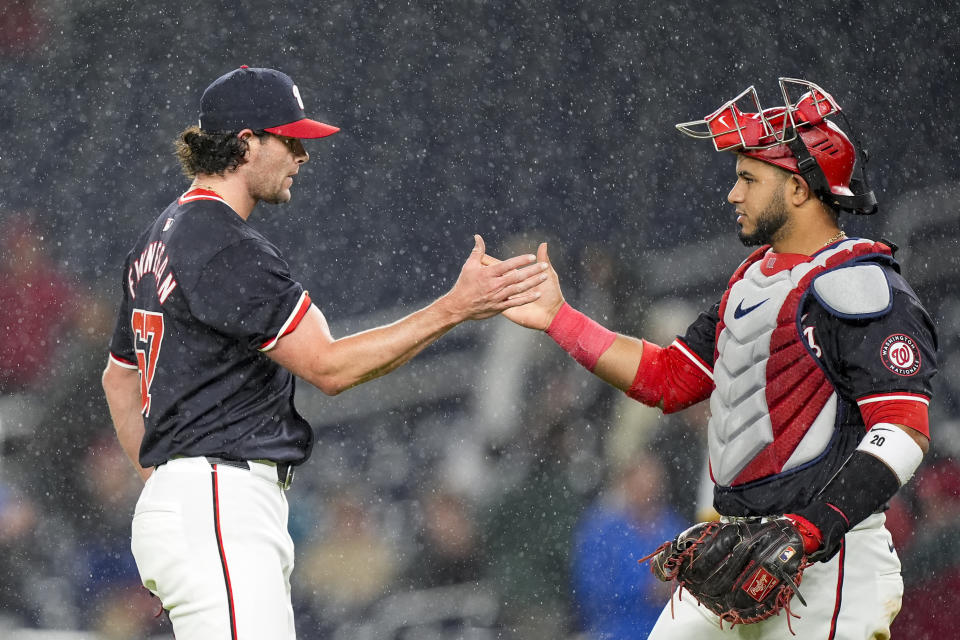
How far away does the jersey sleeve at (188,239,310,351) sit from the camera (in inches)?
93.0

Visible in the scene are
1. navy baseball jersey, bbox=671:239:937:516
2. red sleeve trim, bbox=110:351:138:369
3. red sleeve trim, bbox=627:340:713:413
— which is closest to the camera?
navy baseball jersey, bbox=671:239:937:516

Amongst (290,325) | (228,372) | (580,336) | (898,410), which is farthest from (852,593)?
(228,372)

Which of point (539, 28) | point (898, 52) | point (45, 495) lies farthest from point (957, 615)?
point (45, 495)

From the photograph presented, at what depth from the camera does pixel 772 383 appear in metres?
2.50

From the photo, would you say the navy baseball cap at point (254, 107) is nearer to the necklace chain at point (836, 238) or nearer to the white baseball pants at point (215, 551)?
the white baseball pants at point (215, 551)

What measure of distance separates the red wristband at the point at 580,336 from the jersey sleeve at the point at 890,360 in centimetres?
69

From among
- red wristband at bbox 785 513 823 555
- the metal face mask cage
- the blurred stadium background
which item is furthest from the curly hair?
the blurred stadium background

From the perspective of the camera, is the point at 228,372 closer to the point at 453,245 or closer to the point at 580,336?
the point at 580,336

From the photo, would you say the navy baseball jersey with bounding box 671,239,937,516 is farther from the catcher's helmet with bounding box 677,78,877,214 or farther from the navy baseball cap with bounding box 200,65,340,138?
the navy baseball cap with bounding box 200,65,340,138

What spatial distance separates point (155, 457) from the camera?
2457 millimetres

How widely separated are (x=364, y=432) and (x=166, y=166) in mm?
Result: 1602

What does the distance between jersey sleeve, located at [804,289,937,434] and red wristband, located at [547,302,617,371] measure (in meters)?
0.69

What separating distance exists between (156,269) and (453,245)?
3068 millimetres

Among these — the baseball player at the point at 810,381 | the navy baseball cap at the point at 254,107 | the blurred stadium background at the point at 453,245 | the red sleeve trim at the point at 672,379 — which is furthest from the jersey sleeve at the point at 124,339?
the blurred stadium background at the point at 453,245
